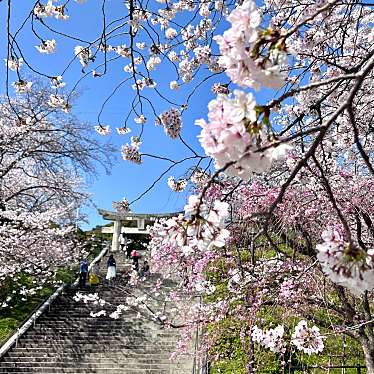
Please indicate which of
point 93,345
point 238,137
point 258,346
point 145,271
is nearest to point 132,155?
point 238,137

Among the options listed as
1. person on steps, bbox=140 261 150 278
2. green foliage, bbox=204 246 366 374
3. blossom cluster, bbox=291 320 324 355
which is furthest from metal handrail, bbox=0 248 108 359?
blossom cluster, bbox=291 320 324 355

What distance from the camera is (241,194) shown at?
6566 mm

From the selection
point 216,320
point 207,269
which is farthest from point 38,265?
point 216,320

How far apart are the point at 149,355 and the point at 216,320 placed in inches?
189

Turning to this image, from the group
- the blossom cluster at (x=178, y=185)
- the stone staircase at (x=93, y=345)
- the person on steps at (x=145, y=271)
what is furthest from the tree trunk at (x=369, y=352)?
the person on steps at (x=145, y=271)

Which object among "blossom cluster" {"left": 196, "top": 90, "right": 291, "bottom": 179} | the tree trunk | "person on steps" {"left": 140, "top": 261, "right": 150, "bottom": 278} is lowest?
"blossom cluster" {"left": 196, "top": 90, "right": 291, "bottom": 179}

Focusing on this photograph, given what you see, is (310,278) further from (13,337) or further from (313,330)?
(13,337)

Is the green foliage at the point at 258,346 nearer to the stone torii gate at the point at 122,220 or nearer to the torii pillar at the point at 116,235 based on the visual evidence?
the stone torii gate at the point at 122,220

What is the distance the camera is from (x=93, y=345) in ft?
38.3

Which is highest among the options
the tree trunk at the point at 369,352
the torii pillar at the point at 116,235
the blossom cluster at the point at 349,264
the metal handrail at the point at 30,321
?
the torii pillar at the point at 116,235

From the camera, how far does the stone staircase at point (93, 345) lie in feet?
34.8

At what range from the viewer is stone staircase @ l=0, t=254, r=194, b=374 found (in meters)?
10.6

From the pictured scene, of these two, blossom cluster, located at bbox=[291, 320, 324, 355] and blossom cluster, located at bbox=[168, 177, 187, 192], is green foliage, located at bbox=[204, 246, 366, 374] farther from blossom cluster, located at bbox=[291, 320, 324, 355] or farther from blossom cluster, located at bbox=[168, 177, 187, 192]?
blossom cluster, located at bbox=[168, 177, 187, 192]

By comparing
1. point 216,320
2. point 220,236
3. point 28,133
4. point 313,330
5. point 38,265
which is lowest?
point 220,236
